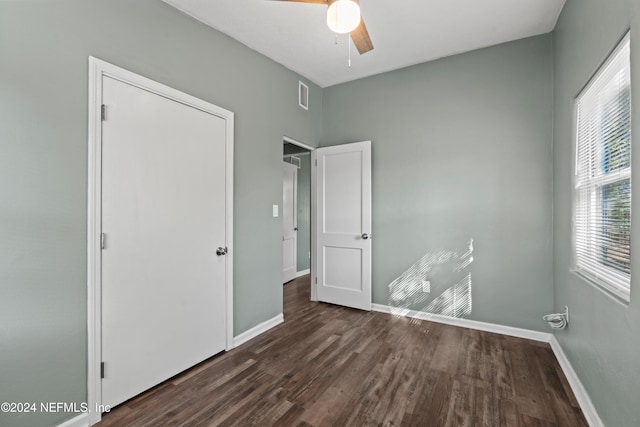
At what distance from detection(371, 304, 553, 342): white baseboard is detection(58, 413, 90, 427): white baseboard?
9.32 feet

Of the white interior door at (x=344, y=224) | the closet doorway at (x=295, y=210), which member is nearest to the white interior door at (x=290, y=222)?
the closet doorway at (x=295, y=210)

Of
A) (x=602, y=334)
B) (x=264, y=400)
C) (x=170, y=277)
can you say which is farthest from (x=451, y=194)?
(x=170, y=277)

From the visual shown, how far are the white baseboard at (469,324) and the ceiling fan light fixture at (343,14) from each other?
303 centimetres

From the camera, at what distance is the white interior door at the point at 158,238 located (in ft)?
6.11

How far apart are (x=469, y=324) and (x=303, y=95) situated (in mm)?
3305

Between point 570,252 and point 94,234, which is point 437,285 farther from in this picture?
point 94,234

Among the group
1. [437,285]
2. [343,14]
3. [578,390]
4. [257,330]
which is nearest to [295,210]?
[257,330]

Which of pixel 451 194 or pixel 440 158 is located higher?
pixel 440 158

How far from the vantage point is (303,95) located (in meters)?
3.72

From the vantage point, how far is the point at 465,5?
2.40 m

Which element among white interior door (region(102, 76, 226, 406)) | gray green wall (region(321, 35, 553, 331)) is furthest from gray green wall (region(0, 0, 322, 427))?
gray green wall (region(321, 35, 553, 331))

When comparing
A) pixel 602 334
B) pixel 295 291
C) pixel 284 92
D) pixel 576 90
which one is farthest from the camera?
pixel 295 291

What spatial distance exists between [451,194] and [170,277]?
9.40ft

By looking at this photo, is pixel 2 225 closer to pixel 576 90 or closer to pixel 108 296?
pixel 108 296
